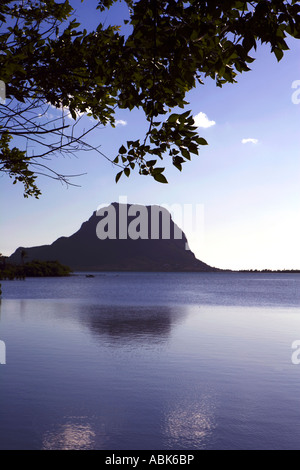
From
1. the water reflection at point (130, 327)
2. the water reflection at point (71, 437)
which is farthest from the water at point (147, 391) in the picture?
the water reflection at point (130, 327)

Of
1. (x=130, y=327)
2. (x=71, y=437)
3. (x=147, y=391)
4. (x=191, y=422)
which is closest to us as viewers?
(x=71, y=437)

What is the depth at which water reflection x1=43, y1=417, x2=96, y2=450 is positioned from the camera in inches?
408

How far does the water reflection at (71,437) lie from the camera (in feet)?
34.0

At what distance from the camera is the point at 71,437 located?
1095cm

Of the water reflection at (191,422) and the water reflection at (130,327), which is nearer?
the water reflection at (191,422)

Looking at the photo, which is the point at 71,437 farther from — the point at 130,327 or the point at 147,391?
the point at 130,327

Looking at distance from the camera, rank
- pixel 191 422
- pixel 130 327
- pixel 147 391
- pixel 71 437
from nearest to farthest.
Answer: pixel 71 437
pixel 191 422
pixel 147 391
pixel 130 327

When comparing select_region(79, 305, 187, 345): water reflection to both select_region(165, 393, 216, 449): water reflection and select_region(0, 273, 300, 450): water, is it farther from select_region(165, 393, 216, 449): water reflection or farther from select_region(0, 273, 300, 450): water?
select_region(165, 393, 216, 449): water reflection

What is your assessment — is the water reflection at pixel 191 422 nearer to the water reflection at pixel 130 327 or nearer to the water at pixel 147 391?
the water at pixel 147 391

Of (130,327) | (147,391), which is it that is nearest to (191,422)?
(147,391)
